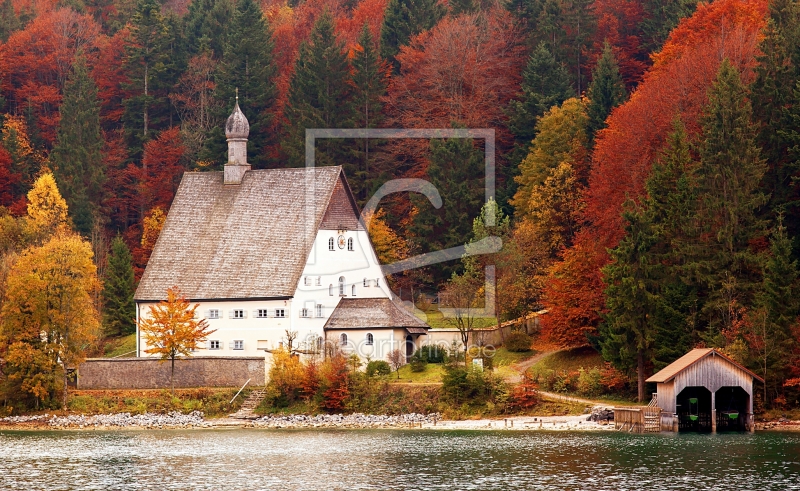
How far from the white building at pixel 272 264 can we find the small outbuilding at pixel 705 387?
15.2m

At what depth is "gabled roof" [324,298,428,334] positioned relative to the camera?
70.6 metres

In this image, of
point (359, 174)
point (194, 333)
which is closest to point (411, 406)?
point (194, 333)

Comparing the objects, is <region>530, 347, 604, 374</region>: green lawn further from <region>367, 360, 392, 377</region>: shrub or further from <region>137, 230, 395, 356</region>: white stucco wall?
<region>137, 230, 395, 356</region>: white stucco wall

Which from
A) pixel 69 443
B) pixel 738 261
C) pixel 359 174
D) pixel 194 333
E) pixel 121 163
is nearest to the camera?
pixel 69 443

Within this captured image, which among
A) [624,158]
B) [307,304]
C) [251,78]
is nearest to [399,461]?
[307,304]

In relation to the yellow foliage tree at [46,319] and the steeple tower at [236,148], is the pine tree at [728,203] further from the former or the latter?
the yellow foliage tree at [46,319]

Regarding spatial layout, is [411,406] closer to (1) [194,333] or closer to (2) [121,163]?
(1) [194,333]

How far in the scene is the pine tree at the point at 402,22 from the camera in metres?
92.6

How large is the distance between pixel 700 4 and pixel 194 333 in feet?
105

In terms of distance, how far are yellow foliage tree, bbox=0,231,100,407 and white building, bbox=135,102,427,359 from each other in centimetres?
589

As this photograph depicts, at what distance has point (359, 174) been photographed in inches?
3374

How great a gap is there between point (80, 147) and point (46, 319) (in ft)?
89.4

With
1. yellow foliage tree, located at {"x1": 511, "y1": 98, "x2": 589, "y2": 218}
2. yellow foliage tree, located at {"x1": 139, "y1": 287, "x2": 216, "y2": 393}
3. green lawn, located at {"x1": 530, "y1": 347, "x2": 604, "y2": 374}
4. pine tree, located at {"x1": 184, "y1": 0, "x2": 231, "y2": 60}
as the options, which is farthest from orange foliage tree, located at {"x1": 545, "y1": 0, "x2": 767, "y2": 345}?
pine tree, located at {"x1": 184, "y1": 0, "x2": 231, "y2": 60}

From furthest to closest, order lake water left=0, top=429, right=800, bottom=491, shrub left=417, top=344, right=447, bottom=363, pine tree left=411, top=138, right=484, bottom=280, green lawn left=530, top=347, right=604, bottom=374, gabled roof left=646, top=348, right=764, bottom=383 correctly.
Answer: pine tree left=411, top=138, right=484, bottom=280 → shrub left=417, top=344, right=447, bottom=363 → green lawn left=530, top=347, right=604, bottom=374 → gabled roof left=646, top=348, right=764, bottom=383 → lake water left=0, top=429, right=800, bottom=491
